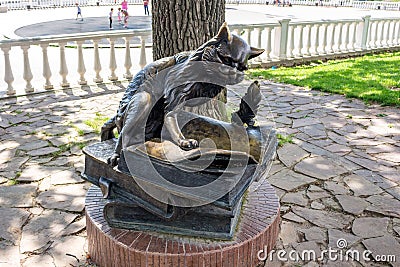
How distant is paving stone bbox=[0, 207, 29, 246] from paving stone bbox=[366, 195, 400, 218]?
304 centimetres

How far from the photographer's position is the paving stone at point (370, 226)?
355 cm

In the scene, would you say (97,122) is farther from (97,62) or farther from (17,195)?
(97,62)

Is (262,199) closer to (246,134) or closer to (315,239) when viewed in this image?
(315,239)

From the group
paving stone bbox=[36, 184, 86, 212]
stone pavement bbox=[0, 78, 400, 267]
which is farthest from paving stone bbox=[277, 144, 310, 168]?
paving stone bbox=[36, 184, 86, 212]

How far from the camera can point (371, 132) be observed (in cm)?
590

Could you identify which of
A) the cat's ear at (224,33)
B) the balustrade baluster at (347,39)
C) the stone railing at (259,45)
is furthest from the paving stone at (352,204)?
the balustrade baluster at (347,39)

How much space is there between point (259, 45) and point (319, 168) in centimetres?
628

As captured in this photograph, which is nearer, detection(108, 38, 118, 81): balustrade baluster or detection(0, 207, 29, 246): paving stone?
detection(0, 207, 29, 246): paving stone

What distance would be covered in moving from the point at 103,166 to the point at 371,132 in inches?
164

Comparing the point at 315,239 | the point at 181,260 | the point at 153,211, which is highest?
the point at 153,211

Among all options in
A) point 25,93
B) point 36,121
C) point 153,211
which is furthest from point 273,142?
point 25,93

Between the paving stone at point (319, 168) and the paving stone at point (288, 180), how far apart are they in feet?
0.39

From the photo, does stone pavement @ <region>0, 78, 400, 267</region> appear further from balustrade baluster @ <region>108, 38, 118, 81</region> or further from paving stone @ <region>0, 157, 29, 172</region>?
balustrade baluster @ <region>108, 38, 118, 81</region>

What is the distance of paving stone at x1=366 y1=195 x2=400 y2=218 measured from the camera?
388 centimetres
